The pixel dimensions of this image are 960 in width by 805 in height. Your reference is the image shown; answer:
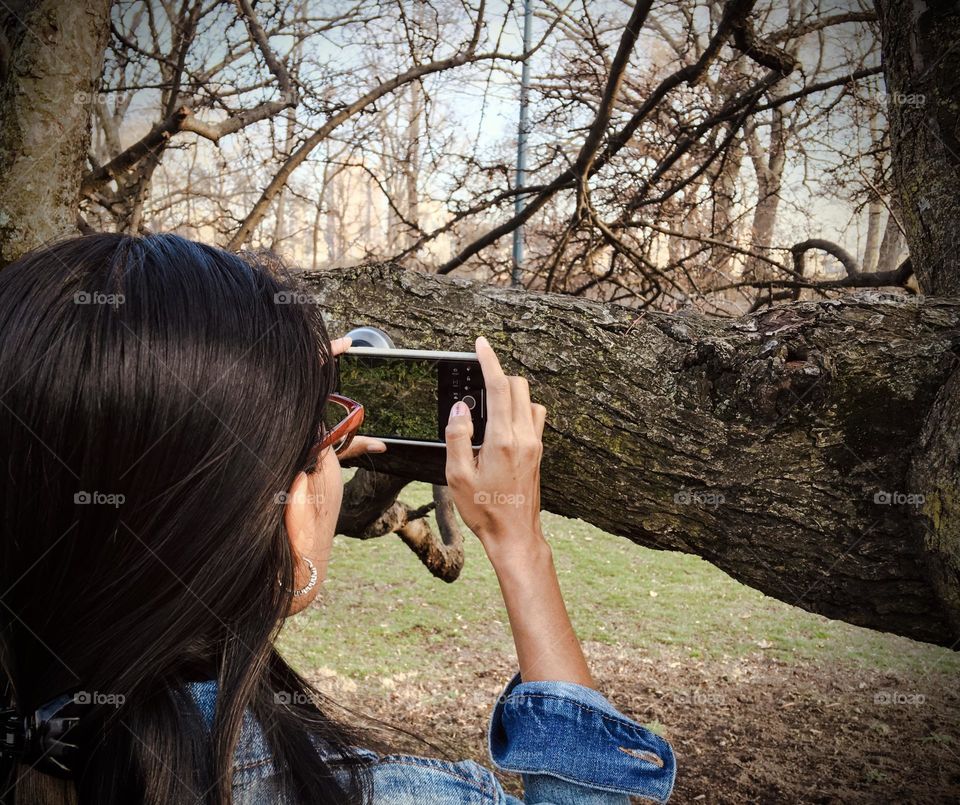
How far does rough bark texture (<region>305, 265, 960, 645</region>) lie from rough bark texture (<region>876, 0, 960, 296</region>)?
56 centimetres

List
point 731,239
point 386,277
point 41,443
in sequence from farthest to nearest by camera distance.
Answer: point 731,239, point 386,277, point 41,443

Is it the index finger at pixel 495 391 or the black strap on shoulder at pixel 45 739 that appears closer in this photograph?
the black strap on shoulder at pixel 45 739

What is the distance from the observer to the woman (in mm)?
697

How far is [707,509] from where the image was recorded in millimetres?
1597

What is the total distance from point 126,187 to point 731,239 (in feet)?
11.0

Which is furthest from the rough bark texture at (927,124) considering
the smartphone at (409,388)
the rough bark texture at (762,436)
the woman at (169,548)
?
the woman at (169,548)

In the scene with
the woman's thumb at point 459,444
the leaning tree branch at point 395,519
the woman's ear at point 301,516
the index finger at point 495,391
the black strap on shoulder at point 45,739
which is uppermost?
the index finger at point 495,391

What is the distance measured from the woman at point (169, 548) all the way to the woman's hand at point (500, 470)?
239 mm

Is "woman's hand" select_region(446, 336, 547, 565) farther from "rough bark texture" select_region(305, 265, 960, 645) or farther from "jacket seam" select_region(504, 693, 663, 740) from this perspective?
"rough bark texture" select_region(305, 265, 960, 645)

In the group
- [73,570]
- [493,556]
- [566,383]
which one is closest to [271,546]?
[73,570]

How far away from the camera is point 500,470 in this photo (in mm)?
1085

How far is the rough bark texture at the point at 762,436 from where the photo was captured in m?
1.55

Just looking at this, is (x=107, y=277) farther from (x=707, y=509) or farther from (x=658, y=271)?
(x=658, y=271)

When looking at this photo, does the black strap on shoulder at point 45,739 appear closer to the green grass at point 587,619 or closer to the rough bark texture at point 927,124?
the rough bark texture at point 927,124
